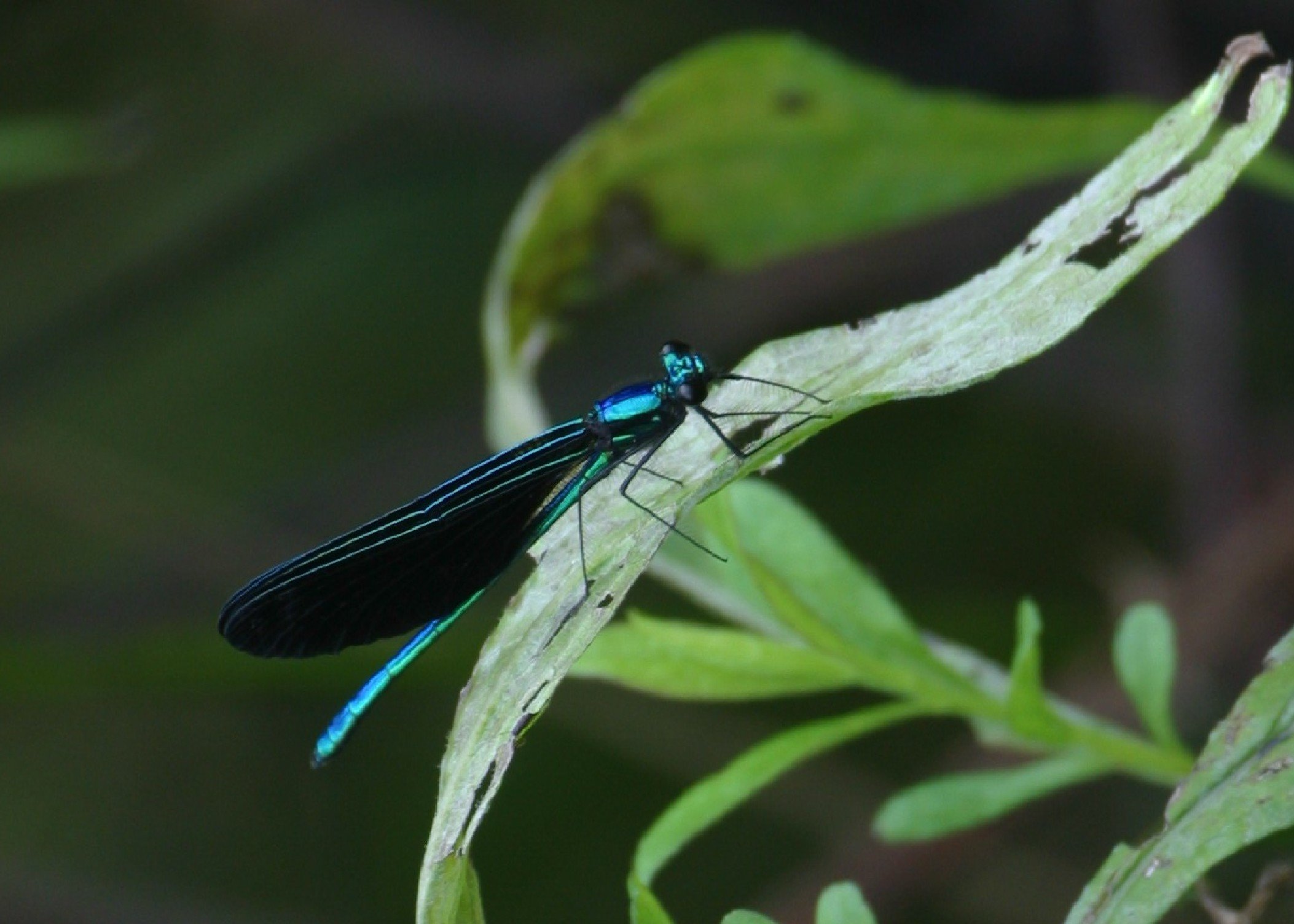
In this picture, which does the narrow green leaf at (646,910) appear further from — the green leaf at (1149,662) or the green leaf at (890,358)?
the green leaf at (1149,662)

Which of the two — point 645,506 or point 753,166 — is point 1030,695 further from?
point 753,166

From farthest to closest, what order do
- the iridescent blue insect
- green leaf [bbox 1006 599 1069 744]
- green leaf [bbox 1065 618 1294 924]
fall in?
1. the iridescent blue insect
2. green leaf [bbox 1006 599 1069 744]
3. green leaf [bbox 1065 618 1294 924]

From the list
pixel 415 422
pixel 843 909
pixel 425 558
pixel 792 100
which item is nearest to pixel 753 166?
pixel 792 100

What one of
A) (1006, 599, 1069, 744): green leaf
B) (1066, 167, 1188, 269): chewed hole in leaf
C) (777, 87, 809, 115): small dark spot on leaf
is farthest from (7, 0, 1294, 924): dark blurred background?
(1066, 167, 1188, 269): chewed hole in leaf

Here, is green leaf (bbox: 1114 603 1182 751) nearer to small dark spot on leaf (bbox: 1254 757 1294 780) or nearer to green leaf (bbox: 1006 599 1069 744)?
green leaf (bbox: 1006 599 1069 744)

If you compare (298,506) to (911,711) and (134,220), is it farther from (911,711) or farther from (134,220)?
(911,711)

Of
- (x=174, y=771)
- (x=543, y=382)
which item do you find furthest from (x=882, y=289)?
(x=174, y=771)
